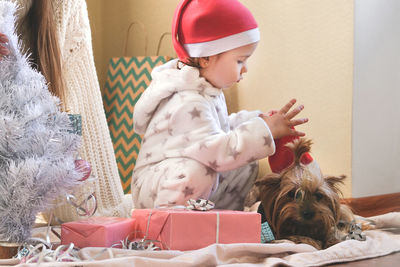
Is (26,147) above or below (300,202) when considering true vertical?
above

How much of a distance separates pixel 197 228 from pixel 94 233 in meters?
0.21

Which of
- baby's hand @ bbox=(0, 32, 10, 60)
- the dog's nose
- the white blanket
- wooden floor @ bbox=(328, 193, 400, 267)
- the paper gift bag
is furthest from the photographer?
the paper gift bag

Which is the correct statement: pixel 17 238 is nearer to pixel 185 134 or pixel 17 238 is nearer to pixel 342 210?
pixel 185 134

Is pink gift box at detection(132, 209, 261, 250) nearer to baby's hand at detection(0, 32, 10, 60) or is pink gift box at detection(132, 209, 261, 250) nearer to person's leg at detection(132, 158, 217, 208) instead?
person's leg at detection(132, 158, 217, 208)

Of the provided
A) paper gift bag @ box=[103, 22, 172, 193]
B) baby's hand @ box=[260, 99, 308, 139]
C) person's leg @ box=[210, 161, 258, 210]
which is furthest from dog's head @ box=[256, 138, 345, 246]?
paper gift bag @ box=[103, 22, 172, 193]

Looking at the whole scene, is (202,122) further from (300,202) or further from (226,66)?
(300,202)

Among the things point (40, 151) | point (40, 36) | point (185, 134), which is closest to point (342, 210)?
point (185, 134)

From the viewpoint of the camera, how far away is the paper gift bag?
7.24 feet

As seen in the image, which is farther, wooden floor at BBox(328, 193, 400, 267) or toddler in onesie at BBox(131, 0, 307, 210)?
wooden floor at BBox(328, 193, 400, 267)

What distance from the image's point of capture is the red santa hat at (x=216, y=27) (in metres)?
1.34

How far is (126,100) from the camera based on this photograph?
226 cm

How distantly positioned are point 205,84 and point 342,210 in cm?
47

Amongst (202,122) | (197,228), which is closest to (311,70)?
(202,122)

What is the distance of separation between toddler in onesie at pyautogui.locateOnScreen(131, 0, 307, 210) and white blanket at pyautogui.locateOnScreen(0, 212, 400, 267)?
283 mm
